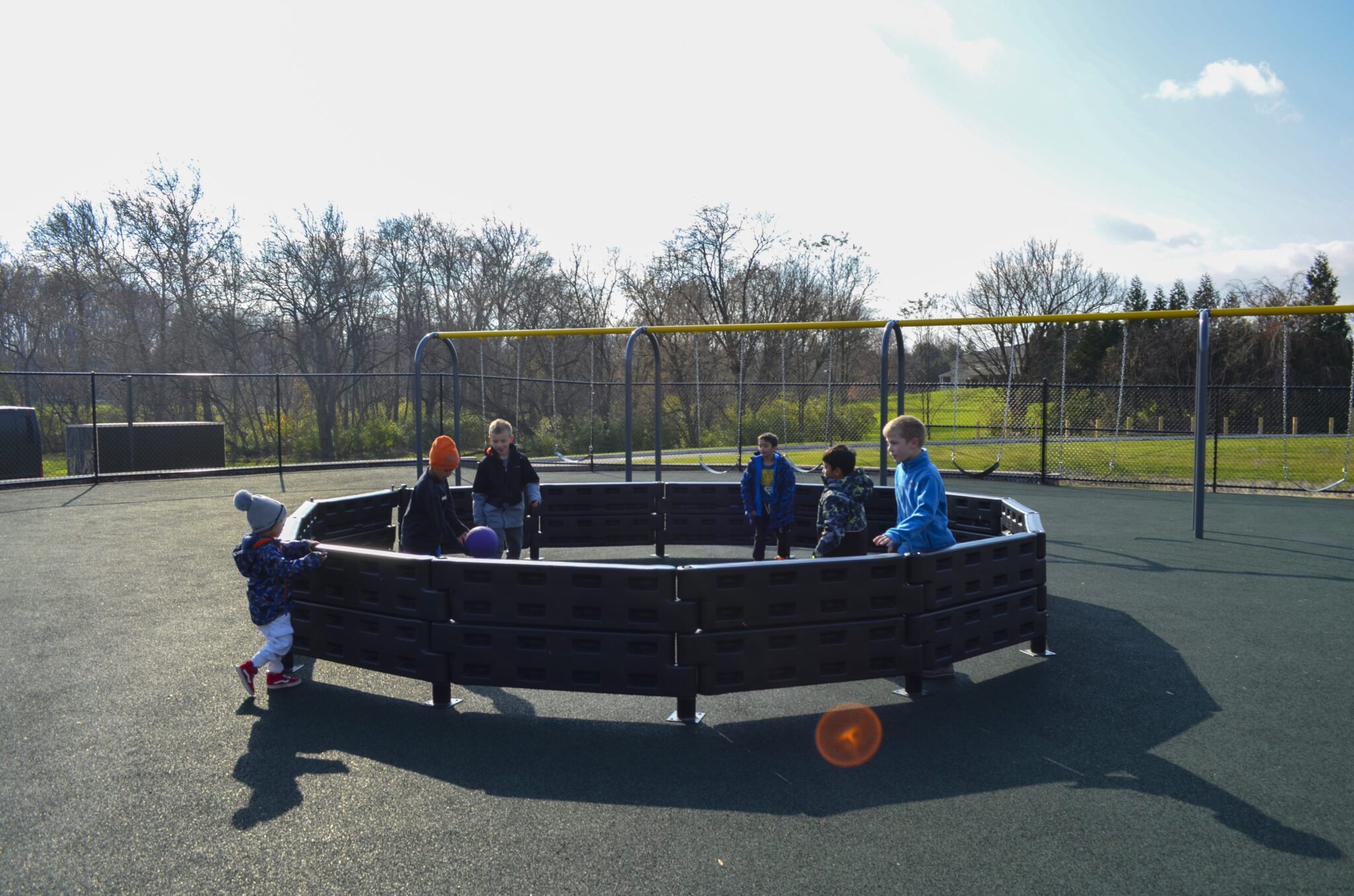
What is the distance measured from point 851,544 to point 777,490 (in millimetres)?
2258

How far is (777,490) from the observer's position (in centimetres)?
827

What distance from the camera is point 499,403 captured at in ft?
89.4

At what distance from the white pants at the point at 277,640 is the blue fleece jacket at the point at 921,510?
13.0ft

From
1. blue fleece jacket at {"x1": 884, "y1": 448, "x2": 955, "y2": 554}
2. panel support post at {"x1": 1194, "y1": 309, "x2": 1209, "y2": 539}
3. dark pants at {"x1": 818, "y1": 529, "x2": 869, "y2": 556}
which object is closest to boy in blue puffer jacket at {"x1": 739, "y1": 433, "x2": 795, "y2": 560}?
dark pants at {"x1": 818, "y1": 529, "x2": 869, "y2": 556}

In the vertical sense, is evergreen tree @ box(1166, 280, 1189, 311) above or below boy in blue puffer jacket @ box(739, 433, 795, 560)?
above

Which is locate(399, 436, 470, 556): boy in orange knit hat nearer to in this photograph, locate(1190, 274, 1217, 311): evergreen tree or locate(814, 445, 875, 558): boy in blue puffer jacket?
locate(814, 445, 875, 558): boy in blue puffer jacket

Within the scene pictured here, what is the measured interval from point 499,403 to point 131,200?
19.2 m

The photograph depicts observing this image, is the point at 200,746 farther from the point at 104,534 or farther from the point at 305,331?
the point at 305,331

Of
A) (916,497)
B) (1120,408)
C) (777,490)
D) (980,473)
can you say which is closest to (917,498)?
(916,497)

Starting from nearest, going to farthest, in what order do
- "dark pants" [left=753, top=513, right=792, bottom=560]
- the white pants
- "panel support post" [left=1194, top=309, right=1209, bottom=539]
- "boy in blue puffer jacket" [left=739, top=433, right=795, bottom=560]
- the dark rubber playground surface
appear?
the dark rubber playground surface → the white pants → "boy in blue puffer jacket" [left=739, top=433, right=795, bottom=560] → "dark pants" [left=753, top=513, right=792, bottom=560] → "panel support post" [left=1194, top=309, right=1209, bottom=539]

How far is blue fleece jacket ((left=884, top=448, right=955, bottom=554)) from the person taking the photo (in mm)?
5176

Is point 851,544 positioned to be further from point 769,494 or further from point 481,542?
point 481,542

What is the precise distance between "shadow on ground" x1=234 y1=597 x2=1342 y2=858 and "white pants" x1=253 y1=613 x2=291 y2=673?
0.88ft

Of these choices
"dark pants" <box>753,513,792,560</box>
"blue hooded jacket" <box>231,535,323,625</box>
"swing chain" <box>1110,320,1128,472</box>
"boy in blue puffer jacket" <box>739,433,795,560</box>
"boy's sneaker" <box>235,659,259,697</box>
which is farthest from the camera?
"swing chain" <box>1110,320,1128,472</box>
